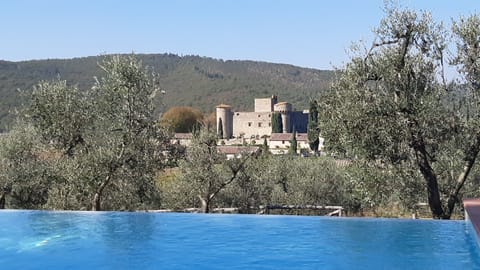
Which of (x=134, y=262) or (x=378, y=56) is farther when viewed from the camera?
(x=378, y=56)

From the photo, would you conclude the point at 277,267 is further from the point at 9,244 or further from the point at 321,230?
the point at 9,244

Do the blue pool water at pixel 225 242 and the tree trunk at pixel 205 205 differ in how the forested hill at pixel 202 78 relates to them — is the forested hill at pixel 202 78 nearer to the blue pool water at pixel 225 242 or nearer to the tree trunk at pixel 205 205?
the tree trunk at pixel 205 205

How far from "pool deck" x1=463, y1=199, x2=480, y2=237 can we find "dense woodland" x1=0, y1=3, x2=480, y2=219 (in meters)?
1.07

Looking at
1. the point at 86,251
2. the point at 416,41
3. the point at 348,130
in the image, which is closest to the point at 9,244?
the point at 86,251

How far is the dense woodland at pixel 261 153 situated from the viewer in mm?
10312

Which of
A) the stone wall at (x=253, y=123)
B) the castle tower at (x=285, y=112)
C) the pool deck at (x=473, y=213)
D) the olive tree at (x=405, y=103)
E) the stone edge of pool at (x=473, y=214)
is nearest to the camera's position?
the stone edge of pool at (x=473, y=214)

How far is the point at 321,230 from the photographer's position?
10.9m

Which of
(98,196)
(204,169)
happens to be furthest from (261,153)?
(98,196)

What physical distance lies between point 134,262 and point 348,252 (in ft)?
11.5

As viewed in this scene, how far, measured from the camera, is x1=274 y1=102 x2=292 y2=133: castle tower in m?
100

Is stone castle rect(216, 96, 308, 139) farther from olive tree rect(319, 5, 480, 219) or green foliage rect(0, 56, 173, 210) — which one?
olive tree rect(319, 5, 480, 219)

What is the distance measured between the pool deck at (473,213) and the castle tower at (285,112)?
9020cm

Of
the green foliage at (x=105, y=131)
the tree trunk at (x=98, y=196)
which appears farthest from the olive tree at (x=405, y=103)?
the tree trunk at (x=98, y=196)

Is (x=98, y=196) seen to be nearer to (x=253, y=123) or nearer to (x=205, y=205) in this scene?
(x=205, y=205)
